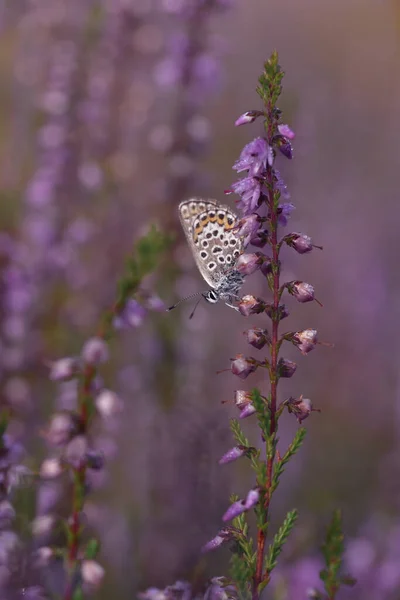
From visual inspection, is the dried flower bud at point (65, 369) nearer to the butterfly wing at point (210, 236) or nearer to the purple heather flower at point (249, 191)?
the purple heather flower at point (249, 191)

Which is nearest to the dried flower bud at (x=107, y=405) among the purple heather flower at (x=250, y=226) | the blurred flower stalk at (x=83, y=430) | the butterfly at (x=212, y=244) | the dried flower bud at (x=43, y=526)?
the blurred flower stalk at (x=83, y=430)

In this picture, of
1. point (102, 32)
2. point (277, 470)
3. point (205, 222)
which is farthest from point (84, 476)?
point (102, 32)

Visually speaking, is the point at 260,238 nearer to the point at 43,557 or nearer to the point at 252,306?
the point at 252,306

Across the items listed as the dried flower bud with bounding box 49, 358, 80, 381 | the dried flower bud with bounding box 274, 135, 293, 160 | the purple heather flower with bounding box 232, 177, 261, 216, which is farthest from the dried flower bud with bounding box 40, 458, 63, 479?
the dried flower bud with bounding box 274, 135, 293, 160

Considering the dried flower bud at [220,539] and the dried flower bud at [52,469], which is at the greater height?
the dried flower bud at [52,469]

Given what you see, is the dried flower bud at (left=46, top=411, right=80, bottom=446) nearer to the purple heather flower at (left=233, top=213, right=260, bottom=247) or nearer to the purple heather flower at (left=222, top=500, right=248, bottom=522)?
the purple heather flower at (left=222, top=500, right=248, bottom=522)
